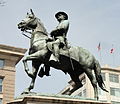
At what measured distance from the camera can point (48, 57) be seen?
1465 centimetres

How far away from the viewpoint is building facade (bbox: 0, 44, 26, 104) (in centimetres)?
4903

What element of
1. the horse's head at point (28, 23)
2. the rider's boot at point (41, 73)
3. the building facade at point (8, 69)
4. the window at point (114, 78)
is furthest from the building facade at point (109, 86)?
the rider's boot at point (41, 73)

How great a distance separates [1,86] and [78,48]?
115ft

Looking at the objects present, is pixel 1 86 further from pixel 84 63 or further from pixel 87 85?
pixel 84 63

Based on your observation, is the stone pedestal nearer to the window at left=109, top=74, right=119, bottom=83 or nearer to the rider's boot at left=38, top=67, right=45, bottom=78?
the rider's boot at left=38, top=67, right=45, bottom=78

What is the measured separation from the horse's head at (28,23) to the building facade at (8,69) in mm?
33991

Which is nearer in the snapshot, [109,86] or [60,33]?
[60,33]

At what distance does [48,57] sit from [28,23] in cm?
186

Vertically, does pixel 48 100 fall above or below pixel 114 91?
below

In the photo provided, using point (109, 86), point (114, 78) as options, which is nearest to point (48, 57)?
point (109, 86)

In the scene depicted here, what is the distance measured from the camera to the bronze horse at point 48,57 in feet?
47.2

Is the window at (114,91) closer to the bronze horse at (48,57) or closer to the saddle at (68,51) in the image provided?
the bronze horse at (48,57)

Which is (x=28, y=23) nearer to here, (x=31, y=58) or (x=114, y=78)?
(x=31, y=58)

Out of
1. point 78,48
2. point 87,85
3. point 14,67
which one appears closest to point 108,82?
point 87,85
